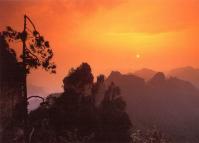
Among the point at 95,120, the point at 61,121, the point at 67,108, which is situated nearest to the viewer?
the point at 61,121

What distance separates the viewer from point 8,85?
34281mm

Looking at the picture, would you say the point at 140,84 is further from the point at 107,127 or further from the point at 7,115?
the point at 7,115

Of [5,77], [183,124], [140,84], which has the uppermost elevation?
[140,84]

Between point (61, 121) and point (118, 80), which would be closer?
point (61, 121)

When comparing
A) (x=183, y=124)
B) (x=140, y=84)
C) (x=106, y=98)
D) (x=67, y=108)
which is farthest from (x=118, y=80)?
(x=67, y=108)

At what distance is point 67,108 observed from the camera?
4622 centimetres

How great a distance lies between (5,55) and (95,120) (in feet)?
65.5

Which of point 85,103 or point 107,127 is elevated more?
point 85,103

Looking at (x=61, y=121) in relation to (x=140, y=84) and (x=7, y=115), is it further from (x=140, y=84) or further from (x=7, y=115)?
(x=140, y=84)

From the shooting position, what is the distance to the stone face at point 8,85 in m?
30.8

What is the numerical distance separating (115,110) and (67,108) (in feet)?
43.7

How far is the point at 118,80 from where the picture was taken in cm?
18762

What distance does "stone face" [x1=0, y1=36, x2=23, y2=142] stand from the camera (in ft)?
101

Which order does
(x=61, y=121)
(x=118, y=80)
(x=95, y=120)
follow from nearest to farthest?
(x=61, y=121)
(x=95, y=120)
(x=118, y=80)
